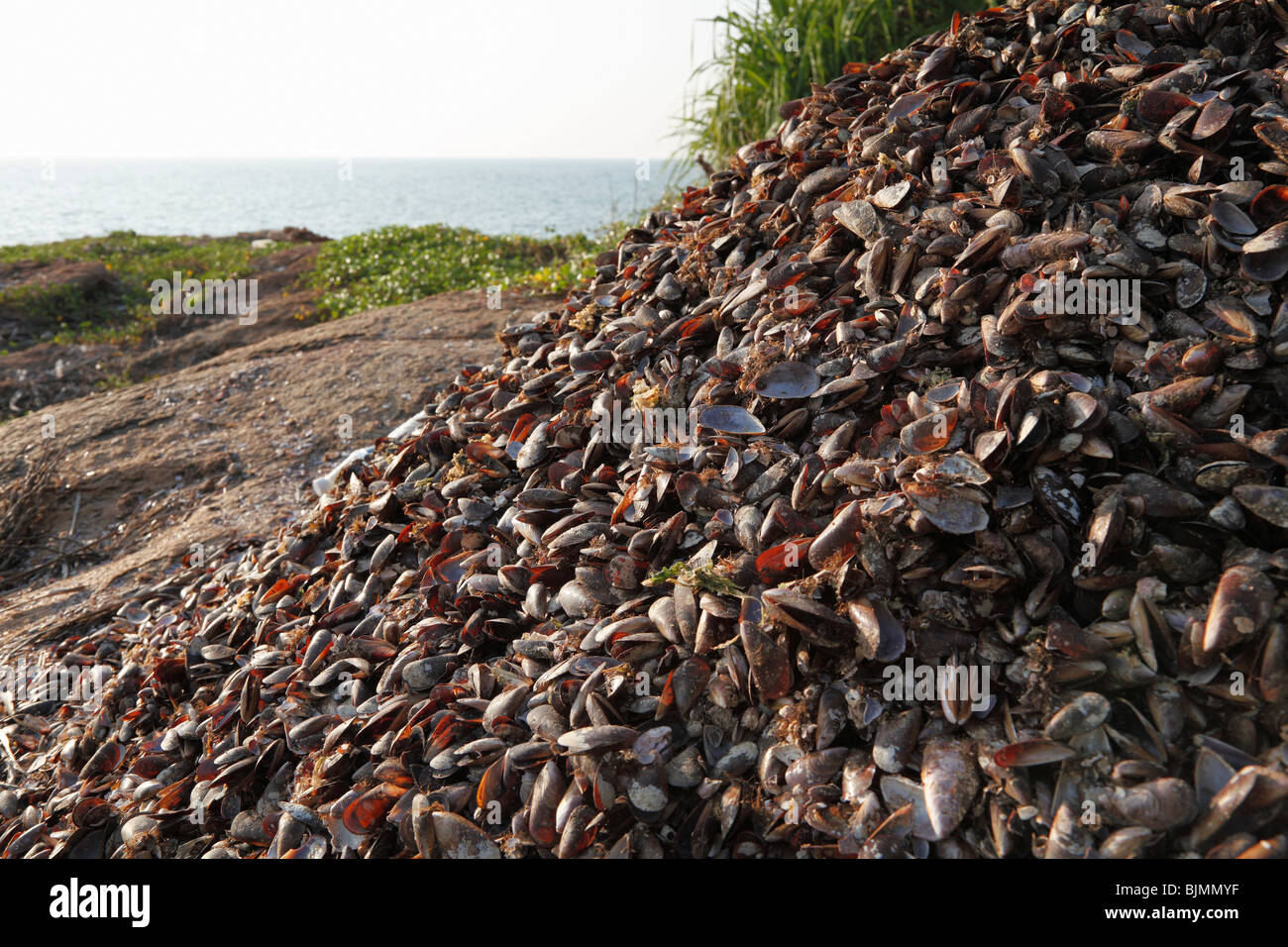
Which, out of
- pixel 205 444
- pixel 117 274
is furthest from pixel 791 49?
pixel 117 274

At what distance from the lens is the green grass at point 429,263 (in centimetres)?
804

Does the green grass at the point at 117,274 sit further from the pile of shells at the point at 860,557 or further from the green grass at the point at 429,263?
the pile of shells at the point at 860,557

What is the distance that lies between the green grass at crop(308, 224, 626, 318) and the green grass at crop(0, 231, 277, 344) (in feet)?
6.90

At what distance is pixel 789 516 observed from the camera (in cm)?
179

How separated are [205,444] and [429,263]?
521 centimetres

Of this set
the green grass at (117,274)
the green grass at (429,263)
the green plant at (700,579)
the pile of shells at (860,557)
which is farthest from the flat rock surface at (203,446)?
the green grass at (117,274)

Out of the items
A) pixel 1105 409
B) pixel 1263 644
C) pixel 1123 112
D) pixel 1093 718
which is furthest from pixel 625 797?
pixel 1123 112

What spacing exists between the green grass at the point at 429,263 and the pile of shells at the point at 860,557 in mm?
4555

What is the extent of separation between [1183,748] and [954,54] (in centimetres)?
242

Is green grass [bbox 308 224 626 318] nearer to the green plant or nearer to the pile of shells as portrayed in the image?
the pile of shells

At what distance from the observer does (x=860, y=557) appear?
63.1 inches

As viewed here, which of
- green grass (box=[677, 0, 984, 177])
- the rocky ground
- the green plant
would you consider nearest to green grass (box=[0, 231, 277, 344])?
the rocky ground

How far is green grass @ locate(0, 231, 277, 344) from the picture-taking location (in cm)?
947

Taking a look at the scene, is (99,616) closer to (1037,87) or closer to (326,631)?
(326,631)
